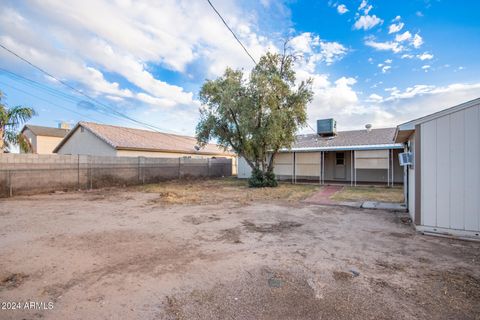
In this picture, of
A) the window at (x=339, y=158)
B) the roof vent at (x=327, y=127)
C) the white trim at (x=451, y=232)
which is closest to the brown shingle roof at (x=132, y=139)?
the roof vent at (x=327, y=127)

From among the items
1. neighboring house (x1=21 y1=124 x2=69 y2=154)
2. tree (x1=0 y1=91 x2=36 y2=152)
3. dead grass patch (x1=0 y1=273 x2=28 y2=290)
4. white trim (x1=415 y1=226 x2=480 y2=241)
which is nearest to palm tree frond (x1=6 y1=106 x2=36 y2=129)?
tree (x1=0 y1=91 x2=36 y2=152)

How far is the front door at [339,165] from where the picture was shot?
1665 cm

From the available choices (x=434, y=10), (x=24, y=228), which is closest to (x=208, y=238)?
(x=24, y=228)

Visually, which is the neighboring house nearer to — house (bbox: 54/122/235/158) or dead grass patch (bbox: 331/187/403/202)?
house (bbox: 54/122/235/158)

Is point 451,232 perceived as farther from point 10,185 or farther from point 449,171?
point 10,185

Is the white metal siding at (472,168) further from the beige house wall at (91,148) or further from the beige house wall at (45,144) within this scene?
the beige house wall at (45,144)

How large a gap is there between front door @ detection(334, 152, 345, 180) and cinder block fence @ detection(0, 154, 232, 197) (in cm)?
1125

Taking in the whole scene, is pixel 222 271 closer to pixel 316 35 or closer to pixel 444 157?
pixel 444 157

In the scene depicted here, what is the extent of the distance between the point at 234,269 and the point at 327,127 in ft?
53.2

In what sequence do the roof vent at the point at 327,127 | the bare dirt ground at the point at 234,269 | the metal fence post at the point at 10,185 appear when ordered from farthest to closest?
Result: the roof vent at the point at 327,127
the metal fence post at the point at 10,185
the bare dirt ground at the point at 234,269

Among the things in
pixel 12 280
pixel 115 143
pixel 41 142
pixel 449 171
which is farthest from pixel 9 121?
pixel 41 142

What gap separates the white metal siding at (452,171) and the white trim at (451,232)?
6 centimetres

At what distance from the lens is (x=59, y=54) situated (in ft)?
41.0

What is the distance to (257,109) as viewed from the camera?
12.6 meters
